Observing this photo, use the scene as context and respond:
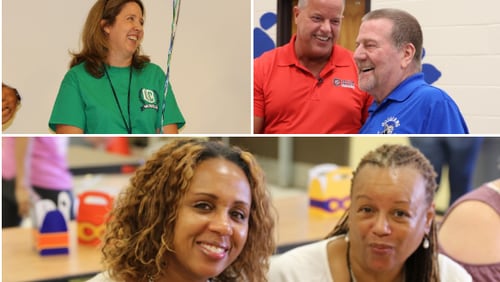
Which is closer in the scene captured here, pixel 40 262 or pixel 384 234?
pixel 384 234

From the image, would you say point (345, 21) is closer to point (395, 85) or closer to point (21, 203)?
point (395, 85)

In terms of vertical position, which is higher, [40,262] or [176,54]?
[176,54]

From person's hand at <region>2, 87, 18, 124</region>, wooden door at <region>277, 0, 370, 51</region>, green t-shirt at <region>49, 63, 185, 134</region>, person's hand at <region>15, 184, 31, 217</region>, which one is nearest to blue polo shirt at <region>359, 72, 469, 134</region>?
wooden door at <region>277, 0, 370, 51</region>

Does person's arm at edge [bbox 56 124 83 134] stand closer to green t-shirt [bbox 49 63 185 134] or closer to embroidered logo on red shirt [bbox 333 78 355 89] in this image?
green t-shirt [bbox 49 63 185 134]

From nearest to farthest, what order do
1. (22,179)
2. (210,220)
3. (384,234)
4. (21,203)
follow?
(210,220)
(384,234)
(22,179)
(21,203)

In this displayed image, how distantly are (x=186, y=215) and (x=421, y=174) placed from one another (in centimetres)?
61

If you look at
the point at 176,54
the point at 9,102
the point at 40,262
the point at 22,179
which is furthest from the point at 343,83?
the point at 22,179

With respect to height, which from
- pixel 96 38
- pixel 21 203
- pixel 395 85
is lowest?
pixel 21 203

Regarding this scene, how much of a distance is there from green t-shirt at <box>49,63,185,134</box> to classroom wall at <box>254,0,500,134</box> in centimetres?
39

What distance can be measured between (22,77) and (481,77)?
126 centimetres

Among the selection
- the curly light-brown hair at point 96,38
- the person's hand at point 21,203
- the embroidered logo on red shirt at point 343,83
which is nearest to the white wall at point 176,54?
the curly light-brown hair at point 96,38

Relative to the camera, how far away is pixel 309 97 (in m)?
1.76

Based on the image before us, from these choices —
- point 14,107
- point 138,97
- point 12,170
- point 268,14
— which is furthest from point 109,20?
point 12,170

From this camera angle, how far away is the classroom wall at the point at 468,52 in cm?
191
